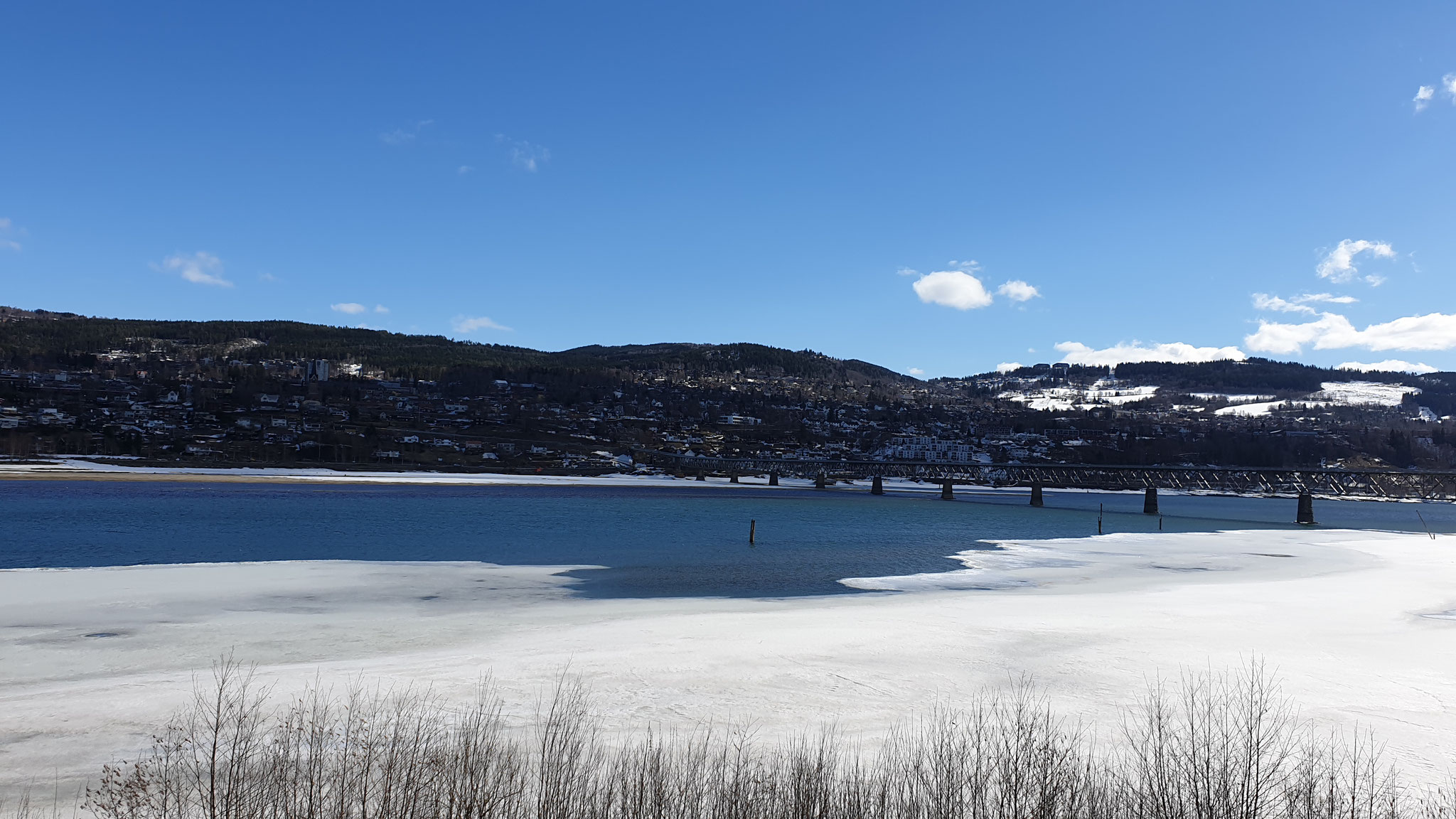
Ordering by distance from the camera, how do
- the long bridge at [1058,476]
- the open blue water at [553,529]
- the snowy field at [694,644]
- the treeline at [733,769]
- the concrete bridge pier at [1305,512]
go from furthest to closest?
the long bridge at [1058,476]
the concrete bridge pier at [1305,512]
the open blue water at [553,529]
the snowy field at [694,644]
the treeline at [733,769]

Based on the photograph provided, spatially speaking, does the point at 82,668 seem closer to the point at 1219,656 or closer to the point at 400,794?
the point at 400,794

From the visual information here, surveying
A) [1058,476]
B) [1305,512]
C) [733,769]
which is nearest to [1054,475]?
[1058,476]

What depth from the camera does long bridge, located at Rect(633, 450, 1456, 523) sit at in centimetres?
11988

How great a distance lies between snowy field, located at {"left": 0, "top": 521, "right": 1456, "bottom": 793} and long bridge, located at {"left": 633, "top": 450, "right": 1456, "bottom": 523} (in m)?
83.5

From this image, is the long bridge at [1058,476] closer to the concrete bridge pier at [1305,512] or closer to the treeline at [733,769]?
the concrete bridge pier at [1305,512]

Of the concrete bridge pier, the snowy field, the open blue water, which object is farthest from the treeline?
the concrete bridge pier

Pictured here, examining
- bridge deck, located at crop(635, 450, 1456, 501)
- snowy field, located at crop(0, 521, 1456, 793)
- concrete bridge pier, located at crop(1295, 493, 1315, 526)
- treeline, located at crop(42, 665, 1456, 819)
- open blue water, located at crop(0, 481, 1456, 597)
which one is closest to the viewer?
treeline, located at crop(42, 665, 1456, 819)

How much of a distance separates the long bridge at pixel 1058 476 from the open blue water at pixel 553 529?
23.4ft

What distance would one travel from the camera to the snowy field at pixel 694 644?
12.2 meters

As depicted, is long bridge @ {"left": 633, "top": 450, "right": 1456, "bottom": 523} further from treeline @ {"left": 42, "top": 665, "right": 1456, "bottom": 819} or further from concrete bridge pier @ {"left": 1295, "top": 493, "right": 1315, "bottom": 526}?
treeline @ {"left": 42, "top": 665, "right": 1456, "bottom": 819}

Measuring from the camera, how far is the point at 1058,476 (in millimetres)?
167125

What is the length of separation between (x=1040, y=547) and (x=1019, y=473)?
405 ft

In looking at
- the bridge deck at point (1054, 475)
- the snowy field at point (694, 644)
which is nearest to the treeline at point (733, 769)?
the snowy field at point (694, 644)

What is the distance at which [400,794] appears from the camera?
7723 mm
